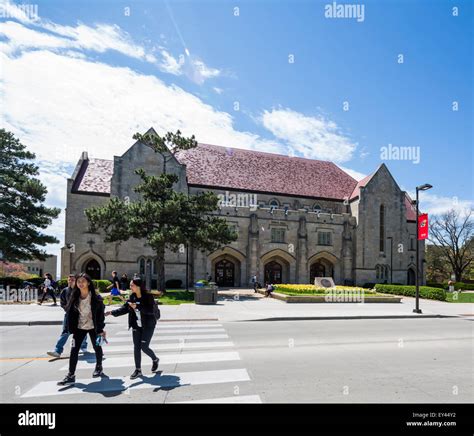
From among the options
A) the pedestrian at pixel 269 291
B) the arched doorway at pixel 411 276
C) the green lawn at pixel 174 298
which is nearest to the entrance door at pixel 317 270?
the arched doorway at pixel 411 276

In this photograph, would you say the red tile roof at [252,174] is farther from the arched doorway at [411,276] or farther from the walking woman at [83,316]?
the walking woman at [83,316]

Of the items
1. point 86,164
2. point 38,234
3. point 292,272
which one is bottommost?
point 292,272

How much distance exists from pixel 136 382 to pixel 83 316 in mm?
1574

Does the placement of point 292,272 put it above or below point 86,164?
below

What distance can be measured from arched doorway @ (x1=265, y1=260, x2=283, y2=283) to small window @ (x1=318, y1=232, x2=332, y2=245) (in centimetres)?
571

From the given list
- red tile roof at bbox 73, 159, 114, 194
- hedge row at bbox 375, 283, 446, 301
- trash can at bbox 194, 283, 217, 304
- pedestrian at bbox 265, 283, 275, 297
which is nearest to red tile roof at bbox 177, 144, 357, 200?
red tile roof at bbox 73, 159, 114, 194

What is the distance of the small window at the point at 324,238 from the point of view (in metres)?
38.8

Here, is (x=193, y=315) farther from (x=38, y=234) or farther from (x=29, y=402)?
(x=38, y=234)

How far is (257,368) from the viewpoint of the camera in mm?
6875

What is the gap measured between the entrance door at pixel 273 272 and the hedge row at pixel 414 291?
10.8 metres

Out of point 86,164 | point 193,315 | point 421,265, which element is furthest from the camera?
point 421,265
